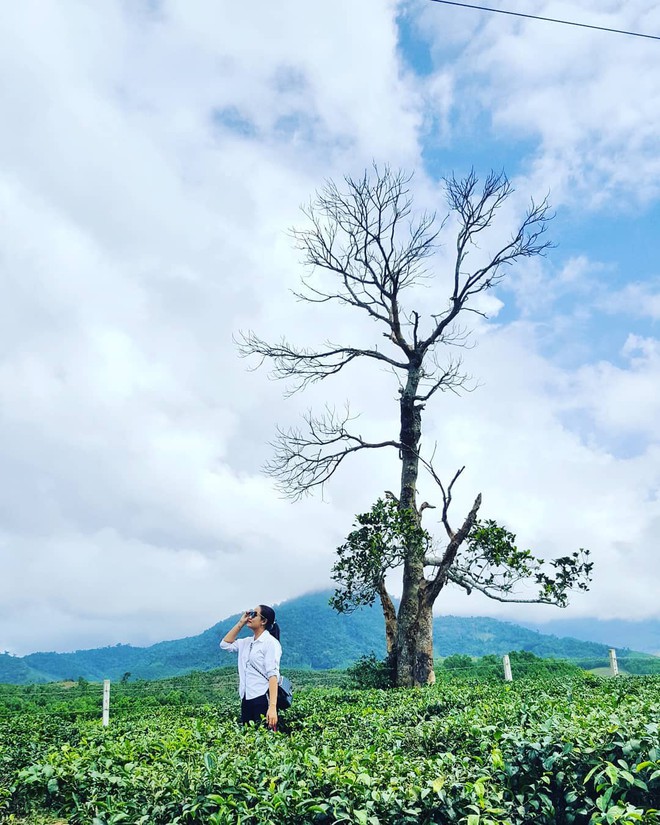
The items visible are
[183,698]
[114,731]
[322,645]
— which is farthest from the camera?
[322,645]

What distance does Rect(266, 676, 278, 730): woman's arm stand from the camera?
21.0 feet

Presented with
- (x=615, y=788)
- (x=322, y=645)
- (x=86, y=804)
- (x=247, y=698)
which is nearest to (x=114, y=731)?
(x=247, y=698)

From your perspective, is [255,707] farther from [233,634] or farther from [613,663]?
[613,663]

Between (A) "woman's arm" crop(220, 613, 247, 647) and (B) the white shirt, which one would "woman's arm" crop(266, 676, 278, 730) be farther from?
(A) "woman's arm" crop(220, 613, 247, 647)

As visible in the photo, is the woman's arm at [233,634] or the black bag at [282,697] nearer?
the black bag at [282,697]

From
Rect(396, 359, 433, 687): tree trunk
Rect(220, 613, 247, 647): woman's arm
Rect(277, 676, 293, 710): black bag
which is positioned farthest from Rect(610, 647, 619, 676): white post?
Rect(220, 613, 247, 647): woman's arm

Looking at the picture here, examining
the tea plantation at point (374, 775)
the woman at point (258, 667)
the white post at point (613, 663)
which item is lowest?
the white post at point (613, 663)

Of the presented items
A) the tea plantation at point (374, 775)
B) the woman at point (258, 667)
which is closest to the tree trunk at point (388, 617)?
the woman at point (258, 667)

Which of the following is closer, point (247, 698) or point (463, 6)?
point (247, 698)

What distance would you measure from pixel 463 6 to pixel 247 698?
7.67 metres

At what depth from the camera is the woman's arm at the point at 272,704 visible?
21.0 ft

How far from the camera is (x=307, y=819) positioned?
137 inches

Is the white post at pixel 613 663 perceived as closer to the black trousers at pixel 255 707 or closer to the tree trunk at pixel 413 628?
the tree trunk at pixel 413 628

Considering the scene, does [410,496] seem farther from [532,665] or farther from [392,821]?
[392,821]
